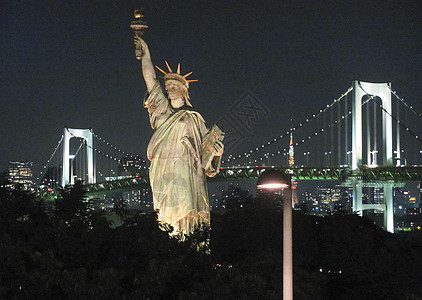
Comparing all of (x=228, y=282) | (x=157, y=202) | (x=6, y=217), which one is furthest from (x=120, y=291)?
(x=157, y=202)

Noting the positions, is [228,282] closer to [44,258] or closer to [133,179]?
[44,258]

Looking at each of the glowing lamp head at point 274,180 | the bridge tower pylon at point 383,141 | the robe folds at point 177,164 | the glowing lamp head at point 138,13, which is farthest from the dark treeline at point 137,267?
the bridge tower pylon at point 383,141

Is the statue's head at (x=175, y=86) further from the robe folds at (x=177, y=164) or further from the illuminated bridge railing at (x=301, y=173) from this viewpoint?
the illuminated bridge railing at (x=301, y=173)

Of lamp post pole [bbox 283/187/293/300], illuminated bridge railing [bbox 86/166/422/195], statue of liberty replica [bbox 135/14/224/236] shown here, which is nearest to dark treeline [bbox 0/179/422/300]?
statue of liberty replica [bbox 135/14/224/236]

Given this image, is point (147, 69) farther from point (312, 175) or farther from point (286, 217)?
point (312, 175)

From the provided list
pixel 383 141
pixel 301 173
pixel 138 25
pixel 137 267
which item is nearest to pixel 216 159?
pixel 138 25

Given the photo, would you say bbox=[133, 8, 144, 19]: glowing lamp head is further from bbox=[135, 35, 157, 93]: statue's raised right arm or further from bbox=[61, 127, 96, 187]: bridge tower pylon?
bbox=[61, 127, 96, 187]: bridge tower pylon

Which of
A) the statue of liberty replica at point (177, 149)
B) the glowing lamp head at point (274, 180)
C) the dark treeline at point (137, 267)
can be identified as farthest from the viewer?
the statue of liberty replica at point (177, 149)

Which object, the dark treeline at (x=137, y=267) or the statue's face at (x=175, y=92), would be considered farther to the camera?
the statue's face at (x=175, y=92)
